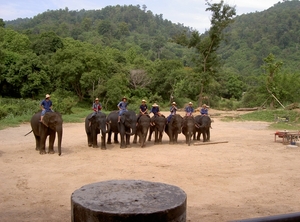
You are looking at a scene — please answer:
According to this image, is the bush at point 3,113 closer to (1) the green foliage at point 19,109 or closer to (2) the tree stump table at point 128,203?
(1) the green foliage at point 19,109

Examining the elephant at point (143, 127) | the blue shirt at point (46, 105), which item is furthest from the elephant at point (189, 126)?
the blue shirt at point (46, 105)

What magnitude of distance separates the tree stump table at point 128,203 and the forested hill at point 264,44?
61.2 m

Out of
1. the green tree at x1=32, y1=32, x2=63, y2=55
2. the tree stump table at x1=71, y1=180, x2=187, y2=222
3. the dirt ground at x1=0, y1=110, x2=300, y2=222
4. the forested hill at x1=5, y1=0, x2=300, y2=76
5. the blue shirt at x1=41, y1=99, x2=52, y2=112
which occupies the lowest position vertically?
the dirt ground at x1=0, y1=110, x2=300, y2=222

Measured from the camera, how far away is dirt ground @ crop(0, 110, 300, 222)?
23.0 ft

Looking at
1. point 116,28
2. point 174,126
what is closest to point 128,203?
point 174,126

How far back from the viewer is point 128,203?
387 cm

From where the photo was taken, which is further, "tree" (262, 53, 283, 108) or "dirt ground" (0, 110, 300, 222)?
"tree" (262, 53, 283, 108)

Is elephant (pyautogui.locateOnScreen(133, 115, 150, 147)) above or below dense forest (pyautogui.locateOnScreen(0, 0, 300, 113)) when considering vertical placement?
below

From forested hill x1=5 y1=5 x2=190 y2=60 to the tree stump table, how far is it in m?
66.0

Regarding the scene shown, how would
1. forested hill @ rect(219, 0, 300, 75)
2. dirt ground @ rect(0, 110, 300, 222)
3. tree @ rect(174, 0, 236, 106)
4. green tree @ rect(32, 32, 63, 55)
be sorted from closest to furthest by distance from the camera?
dirt ground @ rect(0, 110, 300, 222)
tree @ rect(174, 0, 236, 106)
green tree @ rect(32, 32, 63, 55)
forested hill @ rect(219, 0, 300, 75)

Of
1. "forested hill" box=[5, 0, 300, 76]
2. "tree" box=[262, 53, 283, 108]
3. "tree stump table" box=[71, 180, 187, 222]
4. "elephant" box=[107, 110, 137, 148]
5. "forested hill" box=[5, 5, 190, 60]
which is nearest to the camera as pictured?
"tree stump table" box=[71, 180, 187, 222]

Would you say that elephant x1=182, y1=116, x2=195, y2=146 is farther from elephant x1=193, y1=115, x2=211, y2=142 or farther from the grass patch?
the grass patch

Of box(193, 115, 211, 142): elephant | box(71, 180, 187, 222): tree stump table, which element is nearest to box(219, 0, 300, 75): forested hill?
box(193, 115, 211, 142): elephant

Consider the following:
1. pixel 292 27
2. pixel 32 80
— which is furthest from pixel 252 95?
pixel 292 27
